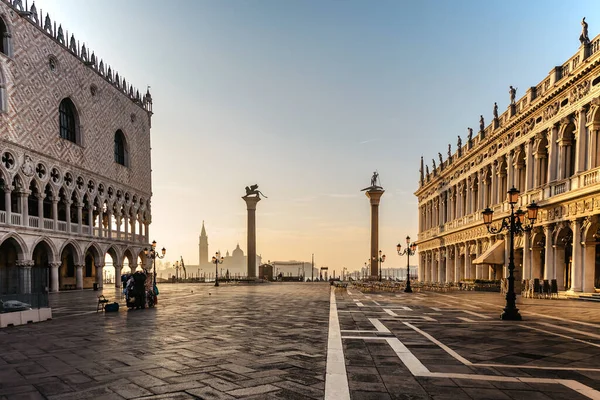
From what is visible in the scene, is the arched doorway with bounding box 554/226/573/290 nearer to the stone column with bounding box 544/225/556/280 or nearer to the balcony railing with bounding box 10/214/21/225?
the stone column with bounding box 544/225/556/280

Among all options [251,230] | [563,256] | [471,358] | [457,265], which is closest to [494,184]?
[563,256]

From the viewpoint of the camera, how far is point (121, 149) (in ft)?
151

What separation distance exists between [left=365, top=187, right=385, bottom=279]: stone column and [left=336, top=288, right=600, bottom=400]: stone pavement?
128 feet

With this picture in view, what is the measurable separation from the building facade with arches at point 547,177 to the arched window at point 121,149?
38.7 meters

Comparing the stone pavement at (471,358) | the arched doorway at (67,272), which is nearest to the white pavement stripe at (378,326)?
the stone pavement at (471,358)

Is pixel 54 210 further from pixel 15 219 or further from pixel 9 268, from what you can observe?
pixel 9 268

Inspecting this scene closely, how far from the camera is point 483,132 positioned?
33750 mm

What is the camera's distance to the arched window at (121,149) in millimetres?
45281

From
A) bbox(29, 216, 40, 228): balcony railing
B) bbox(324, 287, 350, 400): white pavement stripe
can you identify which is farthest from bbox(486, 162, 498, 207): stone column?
bbox(29, 216, 40, 228): balcony railing

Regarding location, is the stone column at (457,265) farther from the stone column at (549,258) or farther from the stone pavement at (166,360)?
the stone pavement at (166,360)

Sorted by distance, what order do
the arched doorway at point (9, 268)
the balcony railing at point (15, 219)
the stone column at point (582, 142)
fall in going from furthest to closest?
the arched doorway at point (9, 268), the balcony railing at point (15, 219), the stone column at point (582, 142)

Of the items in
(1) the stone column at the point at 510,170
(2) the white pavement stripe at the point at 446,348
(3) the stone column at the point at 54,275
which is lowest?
(3) the stone column at the point at 54,275

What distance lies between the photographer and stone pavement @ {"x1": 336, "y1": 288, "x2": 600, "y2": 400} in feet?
17.2

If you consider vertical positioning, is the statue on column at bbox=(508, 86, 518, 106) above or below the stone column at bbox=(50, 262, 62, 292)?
above
